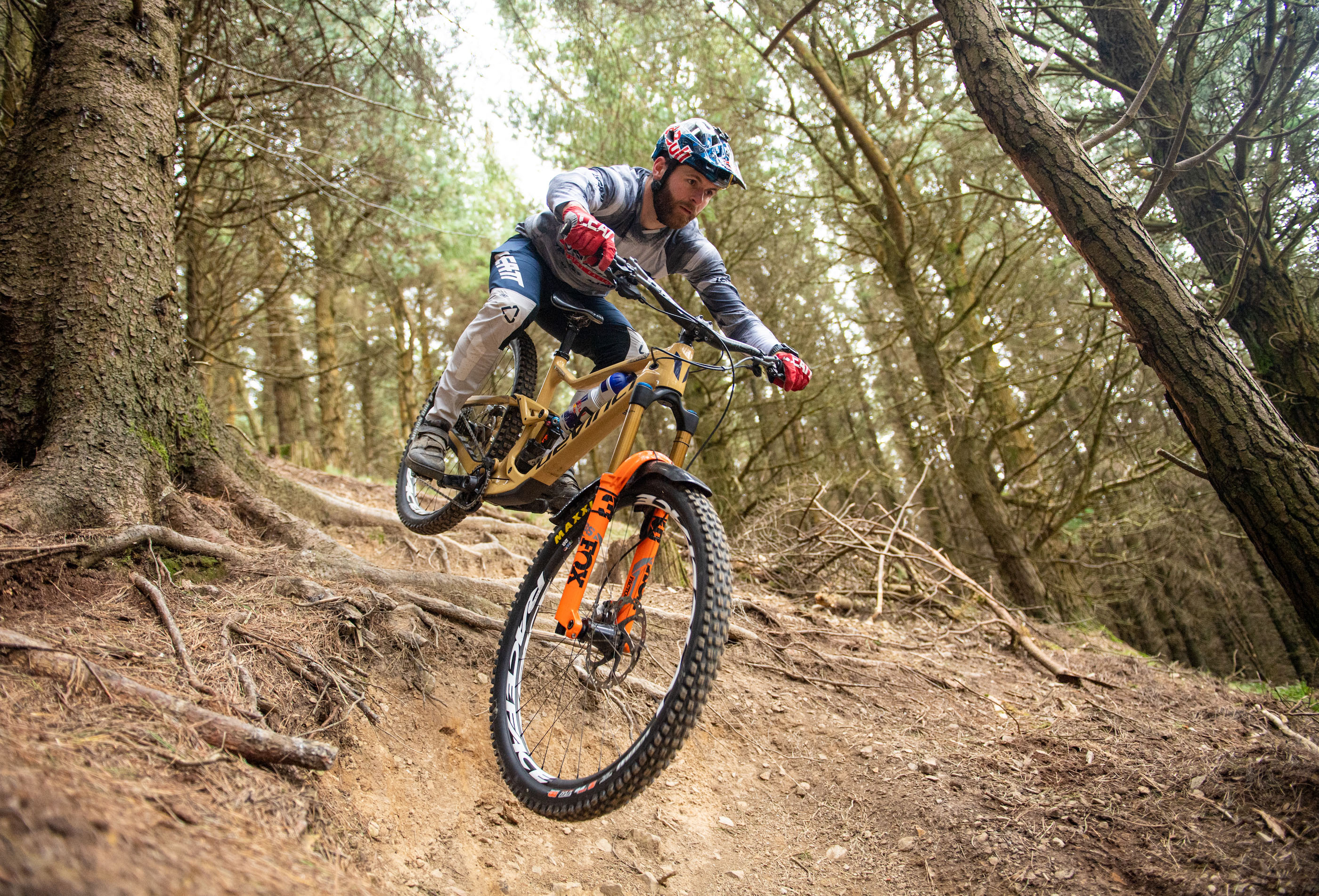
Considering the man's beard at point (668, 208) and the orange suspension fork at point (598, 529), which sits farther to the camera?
the man's beard at point (668, 208)

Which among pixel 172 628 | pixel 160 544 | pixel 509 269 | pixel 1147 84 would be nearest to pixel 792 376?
pixel 509 269

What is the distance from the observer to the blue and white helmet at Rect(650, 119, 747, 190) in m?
3.06

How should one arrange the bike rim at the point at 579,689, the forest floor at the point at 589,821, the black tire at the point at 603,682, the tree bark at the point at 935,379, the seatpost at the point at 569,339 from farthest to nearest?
the tree bark at the point at 935,379, the seatpost at the point at 569,339, the bike rim at the point at 579,689, the black tire at the point at 603,682, the forest floor at the point at 589,821

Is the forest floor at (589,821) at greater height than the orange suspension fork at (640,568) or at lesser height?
lesser

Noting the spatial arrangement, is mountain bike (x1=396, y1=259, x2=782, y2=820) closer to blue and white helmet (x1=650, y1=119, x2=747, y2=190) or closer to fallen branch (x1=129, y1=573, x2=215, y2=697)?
blue and white helmet (x1=650, y1=119, x2=747, y2=190)

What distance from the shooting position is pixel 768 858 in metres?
2.63

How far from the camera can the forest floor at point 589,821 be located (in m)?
1.41

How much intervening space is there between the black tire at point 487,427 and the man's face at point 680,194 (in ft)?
3.50

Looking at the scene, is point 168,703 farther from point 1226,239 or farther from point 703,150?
point 1226,239

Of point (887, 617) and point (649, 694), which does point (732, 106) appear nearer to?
point (887, 617)

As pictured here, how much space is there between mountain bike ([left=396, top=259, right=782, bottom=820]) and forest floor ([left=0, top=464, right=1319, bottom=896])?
29 centimetres

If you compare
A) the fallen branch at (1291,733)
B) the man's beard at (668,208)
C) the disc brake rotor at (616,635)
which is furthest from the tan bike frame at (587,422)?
the fallen branch at (1291,733)

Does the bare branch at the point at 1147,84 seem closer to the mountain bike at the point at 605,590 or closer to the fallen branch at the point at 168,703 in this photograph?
the mountain bike at the point at 605,590

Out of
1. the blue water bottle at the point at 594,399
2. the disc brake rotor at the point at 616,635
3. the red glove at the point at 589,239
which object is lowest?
the disc brake rotor at the point at 616,635
